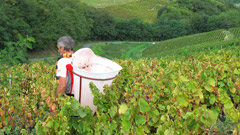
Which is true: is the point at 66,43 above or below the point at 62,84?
above

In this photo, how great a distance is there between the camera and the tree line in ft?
170

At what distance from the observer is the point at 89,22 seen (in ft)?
289

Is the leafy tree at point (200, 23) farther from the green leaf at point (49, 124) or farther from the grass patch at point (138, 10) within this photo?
the green leaf at point (49, 124)

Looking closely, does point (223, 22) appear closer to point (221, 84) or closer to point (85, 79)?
point (221, 84)

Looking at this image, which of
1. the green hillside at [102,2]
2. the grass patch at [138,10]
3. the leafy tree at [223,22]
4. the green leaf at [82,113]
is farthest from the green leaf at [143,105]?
the grass patch at [138,10]

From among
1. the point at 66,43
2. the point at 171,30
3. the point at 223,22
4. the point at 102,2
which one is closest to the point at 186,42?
the point at 171,30

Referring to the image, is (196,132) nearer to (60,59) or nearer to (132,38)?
(60,59)

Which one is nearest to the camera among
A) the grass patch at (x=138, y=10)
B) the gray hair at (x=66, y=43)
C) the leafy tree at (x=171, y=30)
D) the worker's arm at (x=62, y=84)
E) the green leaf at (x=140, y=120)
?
the green leaf at (x=140, y=120)

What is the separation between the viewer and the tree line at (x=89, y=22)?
170 ft

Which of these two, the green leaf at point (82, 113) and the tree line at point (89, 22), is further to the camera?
the tree line at point (89, 22)

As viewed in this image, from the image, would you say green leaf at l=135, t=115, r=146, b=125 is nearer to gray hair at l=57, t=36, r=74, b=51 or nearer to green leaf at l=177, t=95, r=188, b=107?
green leaf at l=177, t=95, r=188, b=107

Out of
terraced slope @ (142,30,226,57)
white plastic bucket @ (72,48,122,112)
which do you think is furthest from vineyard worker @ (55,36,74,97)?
terraced slope @ (142,30,226,57)

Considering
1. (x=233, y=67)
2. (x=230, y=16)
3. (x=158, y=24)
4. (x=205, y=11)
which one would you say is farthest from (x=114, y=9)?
(x=233, y=67)

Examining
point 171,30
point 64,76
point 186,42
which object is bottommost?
point 186,42
